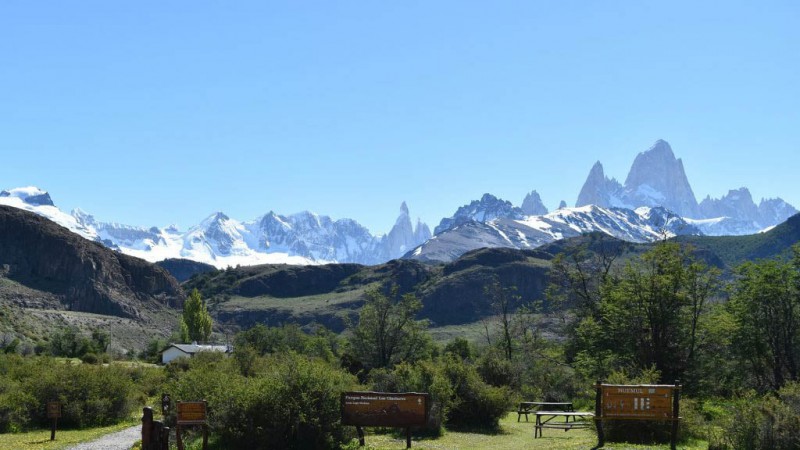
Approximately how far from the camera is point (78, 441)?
2709 centimetres

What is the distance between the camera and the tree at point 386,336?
61.8 m

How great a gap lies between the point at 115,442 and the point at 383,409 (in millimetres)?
11304

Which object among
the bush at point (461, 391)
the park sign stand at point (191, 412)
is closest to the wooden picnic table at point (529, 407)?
the bush at point (461, 391)

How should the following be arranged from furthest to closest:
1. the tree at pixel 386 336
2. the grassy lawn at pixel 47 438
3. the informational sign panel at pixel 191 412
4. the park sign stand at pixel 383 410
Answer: the tree at pixel 386 336
the grassy lawn at pixel 47 438
the park sign stand at pixel 383 410
the informational sign panel at pixel 191 412

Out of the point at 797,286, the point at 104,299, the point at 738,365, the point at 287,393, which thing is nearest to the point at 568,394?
the point at 738,365

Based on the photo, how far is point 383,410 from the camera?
889 inches

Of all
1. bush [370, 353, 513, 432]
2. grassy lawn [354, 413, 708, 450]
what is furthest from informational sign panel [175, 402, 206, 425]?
bush [370, 353, 513, 432]

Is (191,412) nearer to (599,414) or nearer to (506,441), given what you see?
(506,441)

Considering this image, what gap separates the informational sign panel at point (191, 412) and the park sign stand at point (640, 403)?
1203 centimetres

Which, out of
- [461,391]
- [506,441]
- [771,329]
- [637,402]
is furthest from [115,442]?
[771,329]

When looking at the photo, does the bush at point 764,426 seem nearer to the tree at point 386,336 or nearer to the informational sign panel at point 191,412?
the informational sign panel at point 191,412

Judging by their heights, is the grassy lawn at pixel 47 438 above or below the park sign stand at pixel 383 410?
below

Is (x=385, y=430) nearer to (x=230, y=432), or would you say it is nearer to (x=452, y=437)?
(x=452, y=437)

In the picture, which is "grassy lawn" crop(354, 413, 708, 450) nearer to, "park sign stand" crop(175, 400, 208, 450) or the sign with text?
the sign with text
